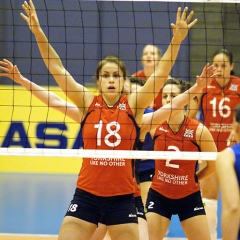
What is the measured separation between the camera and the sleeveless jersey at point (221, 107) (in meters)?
7.60

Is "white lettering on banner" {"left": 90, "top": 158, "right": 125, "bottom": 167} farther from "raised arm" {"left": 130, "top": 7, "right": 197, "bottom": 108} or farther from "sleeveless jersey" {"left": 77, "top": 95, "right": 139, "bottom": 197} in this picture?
"raised arm" {"left": 130, "top": 7, "right": 197, "bottom": 108}

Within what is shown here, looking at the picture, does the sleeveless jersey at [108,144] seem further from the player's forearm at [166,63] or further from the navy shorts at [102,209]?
the player's forearm at [166,63]

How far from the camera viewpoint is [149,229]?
16.4 ft

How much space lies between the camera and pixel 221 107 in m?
7.62

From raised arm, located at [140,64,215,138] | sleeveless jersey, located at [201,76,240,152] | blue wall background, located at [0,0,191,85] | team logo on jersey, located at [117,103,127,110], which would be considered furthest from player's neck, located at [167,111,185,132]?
blue wall background, located at [0,0,191,85]

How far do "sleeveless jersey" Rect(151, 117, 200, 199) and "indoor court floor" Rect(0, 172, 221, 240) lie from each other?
184 cm

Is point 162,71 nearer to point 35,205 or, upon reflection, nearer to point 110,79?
point 110,79

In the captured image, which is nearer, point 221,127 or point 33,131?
point 221,127

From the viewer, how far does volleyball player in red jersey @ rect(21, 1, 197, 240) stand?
14.2ft

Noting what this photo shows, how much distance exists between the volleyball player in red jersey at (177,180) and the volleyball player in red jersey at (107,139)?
379 millimetres

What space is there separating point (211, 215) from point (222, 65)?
6.21ft

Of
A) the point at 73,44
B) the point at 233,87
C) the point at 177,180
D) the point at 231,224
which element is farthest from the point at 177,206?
the point at 73,44

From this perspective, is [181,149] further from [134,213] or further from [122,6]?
[122,6]

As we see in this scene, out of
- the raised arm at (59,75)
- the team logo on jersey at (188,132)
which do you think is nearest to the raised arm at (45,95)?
the raised arm at (59,75)
